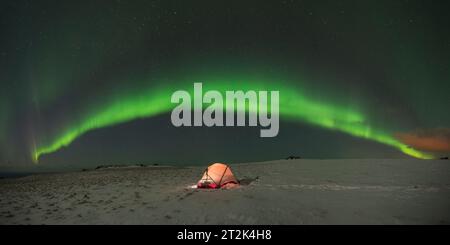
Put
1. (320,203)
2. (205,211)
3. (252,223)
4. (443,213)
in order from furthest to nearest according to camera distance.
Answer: (320,203), (205,211), (443,213), (252,223)

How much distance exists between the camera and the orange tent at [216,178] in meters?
19.5

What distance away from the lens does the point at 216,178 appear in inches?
772

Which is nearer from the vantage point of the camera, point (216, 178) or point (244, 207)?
point (244, 207)

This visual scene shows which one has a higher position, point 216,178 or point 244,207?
point 216,178

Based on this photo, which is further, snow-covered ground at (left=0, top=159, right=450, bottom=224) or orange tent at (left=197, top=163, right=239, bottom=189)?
orange tent at (left=197, top=163, right=239, bottom=189)

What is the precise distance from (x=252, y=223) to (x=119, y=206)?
6813 millimetres

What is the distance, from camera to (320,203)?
1409 centimetres

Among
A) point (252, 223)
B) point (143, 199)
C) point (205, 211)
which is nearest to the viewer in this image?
point (252, 223)

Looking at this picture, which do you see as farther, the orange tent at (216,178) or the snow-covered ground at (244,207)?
the orange tent at (216,178)

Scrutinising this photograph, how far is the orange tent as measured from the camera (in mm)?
19500

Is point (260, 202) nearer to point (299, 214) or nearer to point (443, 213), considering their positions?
point (299, 214)
